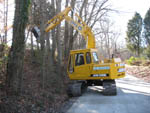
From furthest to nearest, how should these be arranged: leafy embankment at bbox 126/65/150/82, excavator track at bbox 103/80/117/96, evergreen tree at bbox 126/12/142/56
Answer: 1. evergreen tree at bbox 126/12/142/56
2. leafy embankment at bbox 126/65/150/82
3. excavator track at bbox 103/80/117/96

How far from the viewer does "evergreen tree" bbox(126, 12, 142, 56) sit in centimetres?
4209

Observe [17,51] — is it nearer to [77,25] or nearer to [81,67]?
[81,67]

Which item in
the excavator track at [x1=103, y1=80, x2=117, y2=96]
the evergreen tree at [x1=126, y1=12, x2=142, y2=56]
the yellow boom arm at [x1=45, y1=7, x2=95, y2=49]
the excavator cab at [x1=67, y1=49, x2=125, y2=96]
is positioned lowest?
the excavator track at [x1=103, y1=80, x2=117, y2=96]

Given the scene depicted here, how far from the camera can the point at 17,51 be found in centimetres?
702

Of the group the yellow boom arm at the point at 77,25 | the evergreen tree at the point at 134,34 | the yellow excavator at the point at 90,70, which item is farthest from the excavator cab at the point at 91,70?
the evergreen tree at the point at 134,34

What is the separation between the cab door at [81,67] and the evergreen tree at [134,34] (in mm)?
34347

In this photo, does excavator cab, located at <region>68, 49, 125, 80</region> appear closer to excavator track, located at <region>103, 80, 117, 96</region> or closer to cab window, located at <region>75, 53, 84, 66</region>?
cab window, located at <region>75, 53, 84, 66</region>

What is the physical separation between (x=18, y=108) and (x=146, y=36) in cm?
4091

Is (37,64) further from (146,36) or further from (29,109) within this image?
(146,36)

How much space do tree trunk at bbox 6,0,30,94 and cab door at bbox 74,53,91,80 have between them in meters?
3.94

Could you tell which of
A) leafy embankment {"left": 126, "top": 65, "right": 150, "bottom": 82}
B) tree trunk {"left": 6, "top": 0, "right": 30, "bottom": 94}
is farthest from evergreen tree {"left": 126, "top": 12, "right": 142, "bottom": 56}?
tree trunk {"left": 6, "top": 0, "right": 30, "bottom": 94}

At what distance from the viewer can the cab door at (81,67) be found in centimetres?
1015

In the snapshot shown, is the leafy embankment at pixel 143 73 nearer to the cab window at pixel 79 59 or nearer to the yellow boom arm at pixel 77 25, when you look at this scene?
the yellow boom arm at pixel 77 25

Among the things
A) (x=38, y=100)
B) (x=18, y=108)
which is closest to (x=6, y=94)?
(x=18, y=108)
